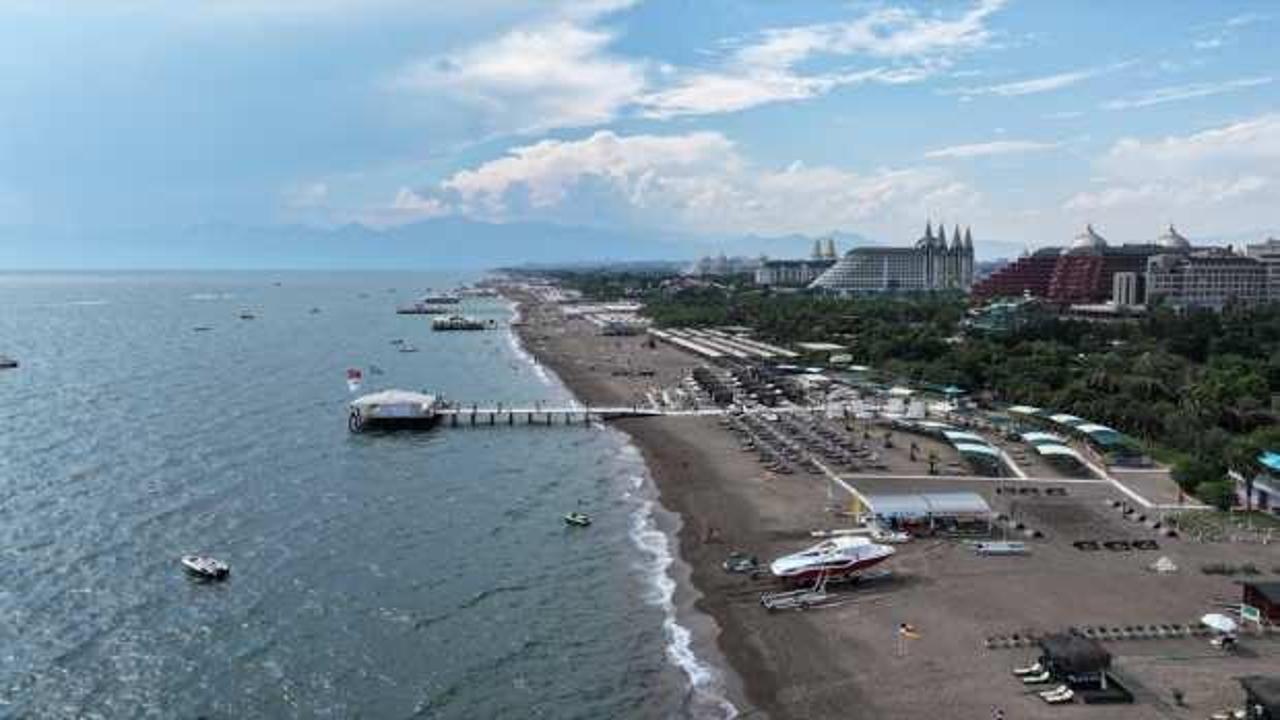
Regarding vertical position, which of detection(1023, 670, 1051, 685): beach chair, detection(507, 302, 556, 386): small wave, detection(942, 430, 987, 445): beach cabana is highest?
detection(942, 430, 987, 445): beach cabana

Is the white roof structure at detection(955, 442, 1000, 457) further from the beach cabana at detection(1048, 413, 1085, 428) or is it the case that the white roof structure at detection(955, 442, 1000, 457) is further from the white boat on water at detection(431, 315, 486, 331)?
the white boat on water at detection(431, 315, 486, 331)

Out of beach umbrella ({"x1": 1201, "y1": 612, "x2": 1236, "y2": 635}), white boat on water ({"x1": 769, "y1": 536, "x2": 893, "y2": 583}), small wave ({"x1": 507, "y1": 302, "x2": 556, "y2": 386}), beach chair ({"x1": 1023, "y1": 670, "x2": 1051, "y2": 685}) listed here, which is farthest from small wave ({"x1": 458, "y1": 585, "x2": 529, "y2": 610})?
small wave ({"x1": 507, "y1": 302, "x2": 556, "y2": 386})

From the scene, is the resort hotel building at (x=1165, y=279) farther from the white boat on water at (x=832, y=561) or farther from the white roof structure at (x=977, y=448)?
the white boat on water at (x=832, y=561)

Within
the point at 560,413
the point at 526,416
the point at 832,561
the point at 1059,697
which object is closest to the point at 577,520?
the point at 832,561

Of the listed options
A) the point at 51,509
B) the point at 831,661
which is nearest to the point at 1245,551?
the point at 831,661

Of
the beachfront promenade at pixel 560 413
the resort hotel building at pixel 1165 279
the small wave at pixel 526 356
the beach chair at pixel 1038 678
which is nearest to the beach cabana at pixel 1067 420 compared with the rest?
the beachfront promenade at pixel 560 413

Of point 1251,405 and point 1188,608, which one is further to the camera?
point 1251,405

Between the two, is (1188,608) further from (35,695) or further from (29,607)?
(29,607)
